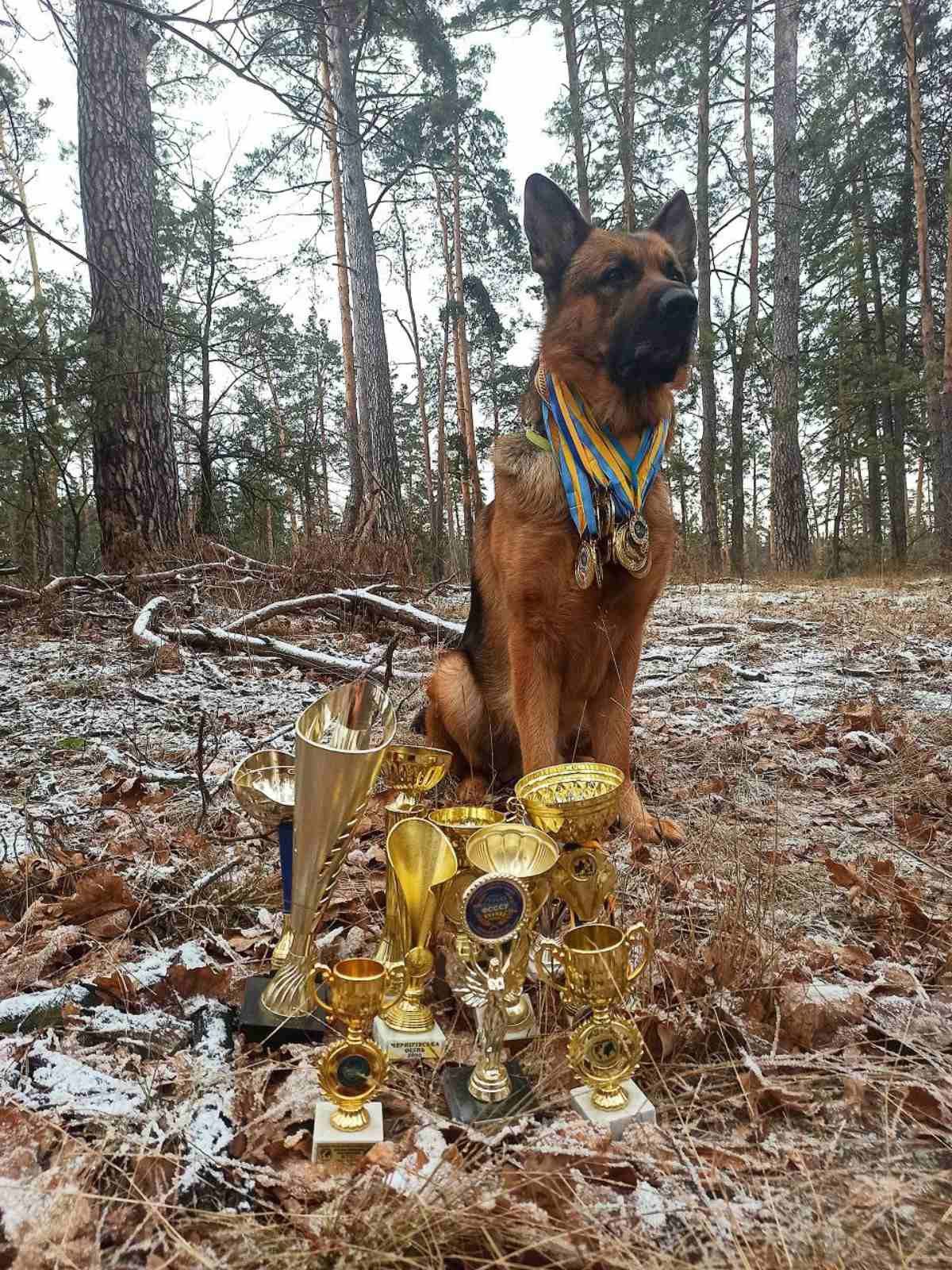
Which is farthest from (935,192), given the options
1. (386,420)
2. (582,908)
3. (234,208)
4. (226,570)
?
(582,908)

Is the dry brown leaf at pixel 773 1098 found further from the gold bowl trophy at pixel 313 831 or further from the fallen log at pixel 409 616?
the fallen log at pixel 409 616

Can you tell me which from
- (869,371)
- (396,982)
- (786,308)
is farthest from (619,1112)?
(869,371)

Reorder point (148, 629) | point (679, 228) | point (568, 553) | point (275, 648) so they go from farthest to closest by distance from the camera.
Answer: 1. point (148, 629)
2. point (275, 648)
3. point (679, 228)
4. point (568, 553)

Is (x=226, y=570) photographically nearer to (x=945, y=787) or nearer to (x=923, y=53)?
(x=945, y=787)

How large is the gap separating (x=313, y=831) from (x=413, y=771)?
1.39 feet

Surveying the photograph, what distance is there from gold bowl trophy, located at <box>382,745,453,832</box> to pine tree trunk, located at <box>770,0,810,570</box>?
14287 mm

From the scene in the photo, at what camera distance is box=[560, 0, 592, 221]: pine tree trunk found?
16.5 metres

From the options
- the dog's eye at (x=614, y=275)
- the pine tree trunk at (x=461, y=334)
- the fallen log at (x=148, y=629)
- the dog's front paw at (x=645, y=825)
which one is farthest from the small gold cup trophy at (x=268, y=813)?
the pine tree trunk at (x=461, y=334)

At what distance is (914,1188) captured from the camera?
39.9 inches

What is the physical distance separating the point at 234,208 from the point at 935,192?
51.0 feet

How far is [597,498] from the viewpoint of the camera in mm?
2736

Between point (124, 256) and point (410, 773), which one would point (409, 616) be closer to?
point (410, 773)

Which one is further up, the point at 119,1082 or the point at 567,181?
the point at 567,181

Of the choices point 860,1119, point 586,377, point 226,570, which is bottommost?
point 860,1119
